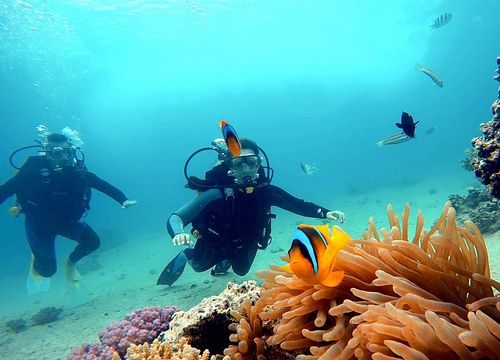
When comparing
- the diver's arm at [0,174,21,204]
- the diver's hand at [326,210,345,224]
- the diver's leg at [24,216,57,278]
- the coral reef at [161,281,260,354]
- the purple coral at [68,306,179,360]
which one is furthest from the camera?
the diver's leg at [24,216,57,278]

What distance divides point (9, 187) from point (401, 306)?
36.2ft

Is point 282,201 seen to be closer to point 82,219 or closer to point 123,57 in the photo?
point 82,219

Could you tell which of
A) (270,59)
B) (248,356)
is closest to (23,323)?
(248,356)

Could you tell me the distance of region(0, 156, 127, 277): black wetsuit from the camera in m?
9.52

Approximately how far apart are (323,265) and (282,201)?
5689mm

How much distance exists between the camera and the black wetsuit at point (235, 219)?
256 inches

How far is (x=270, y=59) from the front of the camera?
63.1 m

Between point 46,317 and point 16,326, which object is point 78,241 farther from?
point 16,326

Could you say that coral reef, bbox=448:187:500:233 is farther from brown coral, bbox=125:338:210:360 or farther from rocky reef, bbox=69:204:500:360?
brown coral, bbox=125:338:210:360

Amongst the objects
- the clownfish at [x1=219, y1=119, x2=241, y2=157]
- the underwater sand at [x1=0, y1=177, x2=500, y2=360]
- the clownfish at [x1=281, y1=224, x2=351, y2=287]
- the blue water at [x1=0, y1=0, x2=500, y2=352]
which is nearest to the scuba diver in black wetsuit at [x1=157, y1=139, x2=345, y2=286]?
the underwater sand at [x1=0, y1=177, x2=500, y2=360]

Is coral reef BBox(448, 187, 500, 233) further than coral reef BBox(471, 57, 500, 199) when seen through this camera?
Yes

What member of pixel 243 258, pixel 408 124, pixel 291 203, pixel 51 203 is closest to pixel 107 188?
pixel 51 203

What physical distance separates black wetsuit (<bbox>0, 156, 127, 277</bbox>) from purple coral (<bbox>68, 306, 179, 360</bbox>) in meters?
5.93

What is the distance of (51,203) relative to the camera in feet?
31.8
